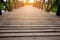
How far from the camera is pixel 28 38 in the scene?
6.81 feet

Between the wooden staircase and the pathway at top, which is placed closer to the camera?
the wooden staircase

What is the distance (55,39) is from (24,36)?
451 mm

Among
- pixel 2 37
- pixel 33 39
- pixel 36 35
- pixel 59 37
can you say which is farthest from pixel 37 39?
pixel 2 37

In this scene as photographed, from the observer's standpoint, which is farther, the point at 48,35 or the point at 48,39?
the point at 48,35

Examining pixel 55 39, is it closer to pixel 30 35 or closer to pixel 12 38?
pixel 30 35

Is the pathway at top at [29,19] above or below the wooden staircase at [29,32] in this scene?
below

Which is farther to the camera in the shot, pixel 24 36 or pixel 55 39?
pixel 24 36

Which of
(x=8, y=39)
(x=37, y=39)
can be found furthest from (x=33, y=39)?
(x=8, y=39)

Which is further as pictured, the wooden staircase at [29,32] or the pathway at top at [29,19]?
the pathway at top at [29,19]

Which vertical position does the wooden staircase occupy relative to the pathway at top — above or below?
above

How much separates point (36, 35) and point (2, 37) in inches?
19.7

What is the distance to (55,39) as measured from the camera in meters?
2.03

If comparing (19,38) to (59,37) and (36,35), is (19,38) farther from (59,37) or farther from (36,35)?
(59,37)

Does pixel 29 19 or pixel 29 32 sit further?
pixel 29 19
